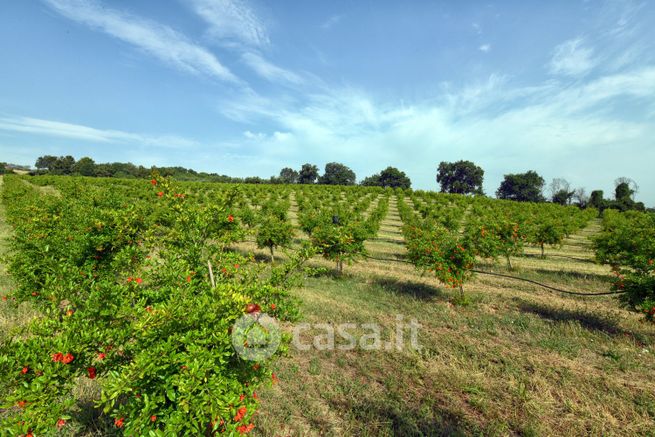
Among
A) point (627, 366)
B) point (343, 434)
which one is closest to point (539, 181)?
point (627, 366)

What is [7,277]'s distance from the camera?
Result: 11188 mm

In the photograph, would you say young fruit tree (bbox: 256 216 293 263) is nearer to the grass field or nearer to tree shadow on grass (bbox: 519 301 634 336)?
the grass field

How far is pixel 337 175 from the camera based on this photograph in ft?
374

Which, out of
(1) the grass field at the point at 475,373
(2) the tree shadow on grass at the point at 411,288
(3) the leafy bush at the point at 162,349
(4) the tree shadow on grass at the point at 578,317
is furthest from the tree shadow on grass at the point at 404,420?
(4) the tree shadow on grass at the point at 578,317

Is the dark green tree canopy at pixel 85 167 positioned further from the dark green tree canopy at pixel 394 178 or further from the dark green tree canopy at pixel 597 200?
the dark green tree canopy at pixel 597 200

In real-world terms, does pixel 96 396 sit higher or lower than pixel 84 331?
lower

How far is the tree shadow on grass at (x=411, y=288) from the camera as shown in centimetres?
1225

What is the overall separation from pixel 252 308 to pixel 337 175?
111941 mm

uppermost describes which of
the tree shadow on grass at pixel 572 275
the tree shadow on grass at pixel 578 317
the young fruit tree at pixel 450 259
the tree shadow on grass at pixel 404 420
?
the young fruit tree at pixel 450 259

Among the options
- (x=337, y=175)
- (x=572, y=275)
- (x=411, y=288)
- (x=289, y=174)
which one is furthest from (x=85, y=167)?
(x=572, y=275)

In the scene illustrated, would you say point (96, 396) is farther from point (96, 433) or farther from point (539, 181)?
point (539, 181)

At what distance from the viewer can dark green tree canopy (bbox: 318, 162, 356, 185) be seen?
368 ft

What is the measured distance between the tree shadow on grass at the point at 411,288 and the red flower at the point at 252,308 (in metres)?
9.58

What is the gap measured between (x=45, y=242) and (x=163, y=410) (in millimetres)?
6362
